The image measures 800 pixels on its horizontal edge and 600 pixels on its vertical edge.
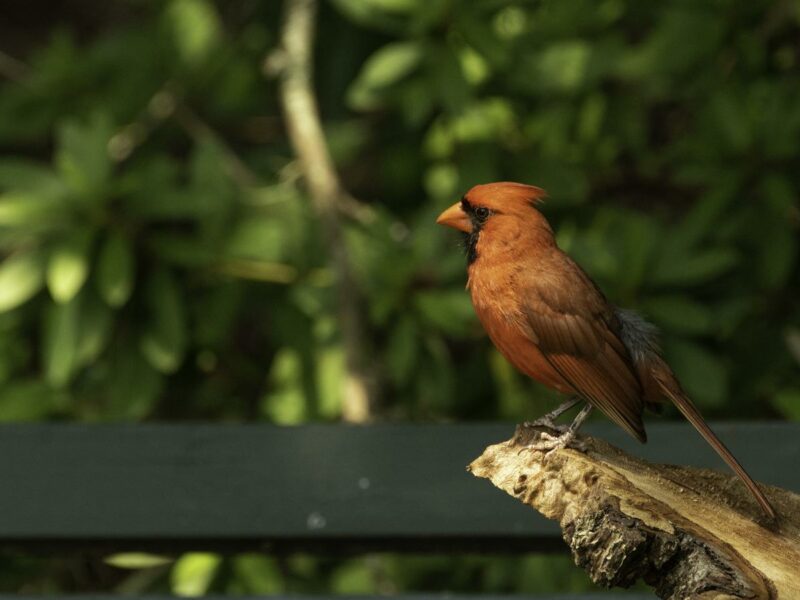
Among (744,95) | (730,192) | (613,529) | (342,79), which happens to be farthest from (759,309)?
(613,529)

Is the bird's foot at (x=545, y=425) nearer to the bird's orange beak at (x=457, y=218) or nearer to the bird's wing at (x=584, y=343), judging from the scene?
the bird's wing at (x=584, y=343)

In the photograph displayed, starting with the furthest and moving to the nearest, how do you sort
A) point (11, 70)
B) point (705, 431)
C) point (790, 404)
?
point (11, 70) → point (790, 404) → point (705, 431)

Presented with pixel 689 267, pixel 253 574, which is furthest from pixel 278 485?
pixel 689 267

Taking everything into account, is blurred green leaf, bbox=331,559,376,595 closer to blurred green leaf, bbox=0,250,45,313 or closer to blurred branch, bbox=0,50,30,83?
blurred green leaf, bbox=0,250,45,313

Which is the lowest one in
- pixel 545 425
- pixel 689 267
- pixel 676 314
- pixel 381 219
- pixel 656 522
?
pixel 656 522

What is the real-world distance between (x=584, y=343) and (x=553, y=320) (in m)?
0.06

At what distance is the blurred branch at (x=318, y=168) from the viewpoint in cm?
396

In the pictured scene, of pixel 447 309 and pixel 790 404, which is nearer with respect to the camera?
pixel 790 404

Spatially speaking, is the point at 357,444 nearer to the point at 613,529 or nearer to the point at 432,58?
the point at 613,529

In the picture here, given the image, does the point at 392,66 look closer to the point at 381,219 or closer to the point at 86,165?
the point at 381,219

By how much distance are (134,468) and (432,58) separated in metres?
1.74

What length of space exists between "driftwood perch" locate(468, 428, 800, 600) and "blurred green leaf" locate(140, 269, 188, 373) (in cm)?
213

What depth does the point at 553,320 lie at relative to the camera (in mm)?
2043

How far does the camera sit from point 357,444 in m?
2.75
